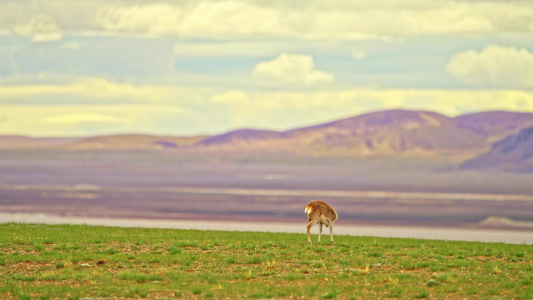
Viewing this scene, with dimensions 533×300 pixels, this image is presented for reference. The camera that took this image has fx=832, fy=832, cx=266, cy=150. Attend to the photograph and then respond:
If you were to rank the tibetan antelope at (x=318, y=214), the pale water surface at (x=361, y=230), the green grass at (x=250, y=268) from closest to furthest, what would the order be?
1. the green grass at (x=250, y=268)
2. the tibetan antelope at (x=318, y=214)
3. the pale water surface at (x=361, y=230)

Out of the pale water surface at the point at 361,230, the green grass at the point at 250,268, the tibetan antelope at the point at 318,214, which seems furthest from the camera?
the pale water surface at the point at 361,230

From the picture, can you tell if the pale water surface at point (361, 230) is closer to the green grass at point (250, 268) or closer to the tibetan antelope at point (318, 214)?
the tibetan antelope at point (318, 214)

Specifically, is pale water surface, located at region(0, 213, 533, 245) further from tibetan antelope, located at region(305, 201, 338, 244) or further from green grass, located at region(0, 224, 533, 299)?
green grass, located at region(0, 224, 533, 299)

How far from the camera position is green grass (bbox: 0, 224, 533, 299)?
20.1 m

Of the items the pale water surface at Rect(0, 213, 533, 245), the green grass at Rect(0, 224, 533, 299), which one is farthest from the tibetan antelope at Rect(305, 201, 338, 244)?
the pale water surface at Rect(0, 213, 533, 245)

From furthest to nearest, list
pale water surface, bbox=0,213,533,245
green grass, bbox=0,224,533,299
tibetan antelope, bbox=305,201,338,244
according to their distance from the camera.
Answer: pale water surface, bbox=0,213,533,245, tibetan antelope, bbox=305,201,338,244, green grass, bbox=0,224,533,299

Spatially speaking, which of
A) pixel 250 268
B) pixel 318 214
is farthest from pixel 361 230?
pixel 250 268

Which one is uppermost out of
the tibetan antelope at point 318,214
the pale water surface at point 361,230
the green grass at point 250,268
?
the pale water surface at point 361,230

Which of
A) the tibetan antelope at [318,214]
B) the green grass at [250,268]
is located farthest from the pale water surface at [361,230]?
the green grass at [250,268]

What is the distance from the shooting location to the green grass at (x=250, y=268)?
66.0 feet

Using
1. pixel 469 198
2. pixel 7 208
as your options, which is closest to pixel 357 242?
pixel 7 208

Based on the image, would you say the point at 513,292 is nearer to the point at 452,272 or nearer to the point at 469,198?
the point at 452,272

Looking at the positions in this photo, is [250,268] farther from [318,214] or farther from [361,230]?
[361,230]

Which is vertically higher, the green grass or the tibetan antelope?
the tibetan antelope
